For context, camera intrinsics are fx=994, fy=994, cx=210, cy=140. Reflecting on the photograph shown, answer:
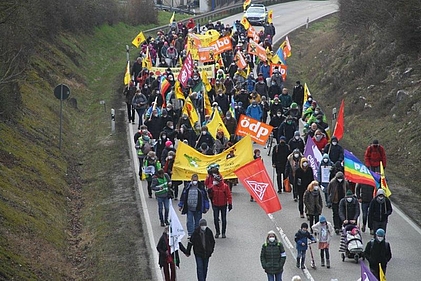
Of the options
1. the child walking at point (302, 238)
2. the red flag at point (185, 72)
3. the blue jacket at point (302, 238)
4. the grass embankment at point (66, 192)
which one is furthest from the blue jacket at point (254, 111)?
the blue jacket at point (302, 238)

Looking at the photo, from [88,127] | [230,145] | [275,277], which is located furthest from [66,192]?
[275,277]

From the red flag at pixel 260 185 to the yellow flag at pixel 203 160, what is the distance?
8.57ft

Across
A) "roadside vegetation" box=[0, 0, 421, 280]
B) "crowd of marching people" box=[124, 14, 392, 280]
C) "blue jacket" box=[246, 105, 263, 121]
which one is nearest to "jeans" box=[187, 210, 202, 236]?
"crowd of marching people" box=[124, 14, 392, 280]

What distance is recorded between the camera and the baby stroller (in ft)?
62.9

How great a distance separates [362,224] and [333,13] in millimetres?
51373

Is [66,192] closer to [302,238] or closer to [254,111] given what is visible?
[254,111]

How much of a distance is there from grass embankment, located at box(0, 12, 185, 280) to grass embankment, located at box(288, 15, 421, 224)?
6959 millimetres

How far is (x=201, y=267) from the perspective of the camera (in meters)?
17.8

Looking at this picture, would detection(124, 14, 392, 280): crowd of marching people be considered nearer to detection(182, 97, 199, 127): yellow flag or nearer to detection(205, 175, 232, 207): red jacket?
detection(205, 175, 232, 207): red jacket

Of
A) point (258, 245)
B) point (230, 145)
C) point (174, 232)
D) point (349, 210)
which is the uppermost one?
point (174, 232)

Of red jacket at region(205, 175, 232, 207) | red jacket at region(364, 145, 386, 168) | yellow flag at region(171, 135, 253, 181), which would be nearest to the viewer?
red jacket at region(205, 175, 232, 207)

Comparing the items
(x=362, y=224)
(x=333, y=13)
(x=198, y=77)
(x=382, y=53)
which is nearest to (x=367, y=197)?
(x=362, y=224)

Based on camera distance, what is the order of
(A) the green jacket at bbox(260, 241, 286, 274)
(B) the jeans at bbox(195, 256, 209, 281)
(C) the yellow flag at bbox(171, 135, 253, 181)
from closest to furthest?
(A) the green jacket at bbox(260, 241, 286, 274) < (B) the jeans at bbox(195, 256, 209, 281) < (C) the yellow flag at bbox(171, 135, 253, 181)

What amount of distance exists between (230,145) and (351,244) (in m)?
6.57
